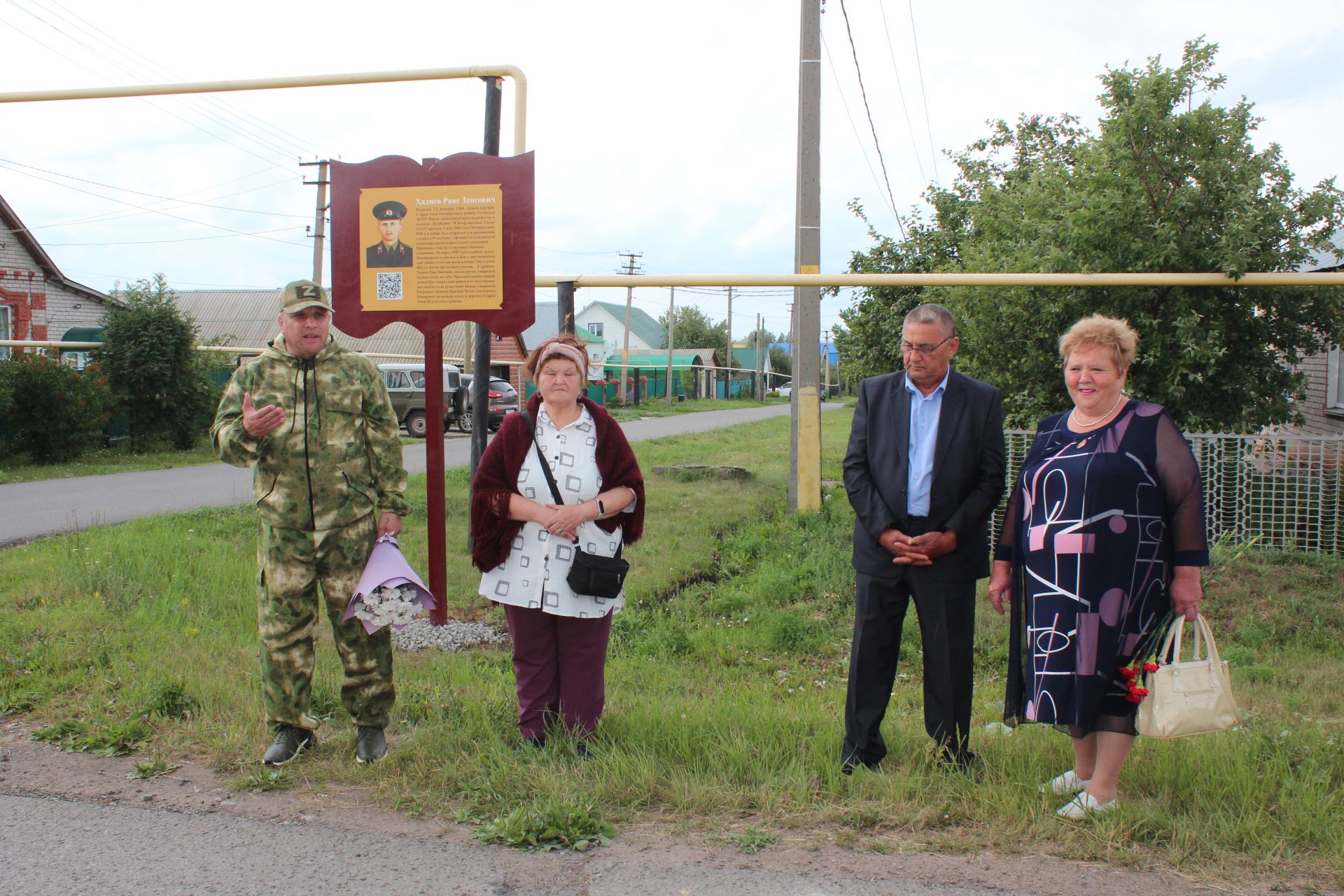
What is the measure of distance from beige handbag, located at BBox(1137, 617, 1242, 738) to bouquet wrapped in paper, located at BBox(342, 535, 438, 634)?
101 inches

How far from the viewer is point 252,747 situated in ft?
13.6

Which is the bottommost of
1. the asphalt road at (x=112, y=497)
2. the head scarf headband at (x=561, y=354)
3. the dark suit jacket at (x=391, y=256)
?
the asphalt road at (x=112, y=497)

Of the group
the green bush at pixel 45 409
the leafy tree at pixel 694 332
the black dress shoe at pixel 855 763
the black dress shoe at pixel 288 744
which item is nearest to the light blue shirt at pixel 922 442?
the black dress shoe at pixel 855 763

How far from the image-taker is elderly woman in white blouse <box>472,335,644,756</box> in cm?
387

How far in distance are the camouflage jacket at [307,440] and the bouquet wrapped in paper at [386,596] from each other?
0.24 metres

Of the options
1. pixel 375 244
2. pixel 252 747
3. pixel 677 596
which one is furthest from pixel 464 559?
pixel 252 747

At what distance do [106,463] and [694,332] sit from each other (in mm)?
78385

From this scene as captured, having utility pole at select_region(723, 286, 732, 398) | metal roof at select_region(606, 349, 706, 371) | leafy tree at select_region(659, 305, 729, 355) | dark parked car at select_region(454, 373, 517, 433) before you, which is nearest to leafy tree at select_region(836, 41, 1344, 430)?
dark parked car at select_region(454, 373, 517, 433)

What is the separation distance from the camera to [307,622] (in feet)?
13.3

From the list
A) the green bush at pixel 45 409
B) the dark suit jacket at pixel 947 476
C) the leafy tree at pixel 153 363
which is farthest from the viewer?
the leafy tree at pixel 153 363

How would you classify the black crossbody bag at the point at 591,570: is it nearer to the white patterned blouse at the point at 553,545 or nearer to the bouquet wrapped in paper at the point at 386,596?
the white patterned blouse at the point at 553,545

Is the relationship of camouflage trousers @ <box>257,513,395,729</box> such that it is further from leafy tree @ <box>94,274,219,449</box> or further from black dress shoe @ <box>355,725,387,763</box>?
leafy tree @ <box>94,274,219,449</box>

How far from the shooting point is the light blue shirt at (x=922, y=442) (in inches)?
147

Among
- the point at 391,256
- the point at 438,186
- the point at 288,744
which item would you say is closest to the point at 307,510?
the point at 288,744
